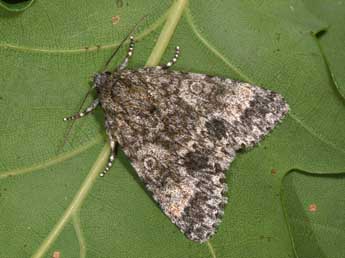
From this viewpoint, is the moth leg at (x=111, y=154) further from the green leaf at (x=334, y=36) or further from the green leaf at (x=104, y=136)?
the green leaf at (x=334, y=36)

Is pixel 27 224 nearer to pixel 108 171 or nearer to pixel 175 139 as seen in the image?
pixel 108 171

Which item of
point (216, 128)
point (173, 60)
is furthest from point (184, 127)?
point (173, 60)

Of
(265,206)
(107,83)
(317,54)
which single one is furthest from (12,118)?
(317,54)

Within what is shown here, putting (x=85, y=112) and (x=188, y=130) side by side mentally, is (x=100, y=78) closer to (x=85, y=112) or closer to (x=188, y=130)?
(x=85, y=112)

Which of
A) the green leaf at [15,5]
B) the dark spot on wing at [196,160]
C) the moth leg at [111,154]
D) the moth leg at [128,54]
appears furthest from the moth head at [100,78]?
the dark spot on wing at [196,160]

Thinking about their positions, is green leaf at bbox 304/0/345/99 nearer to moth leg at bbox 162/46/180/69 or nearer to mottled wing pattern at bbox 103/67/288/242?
mottled wing pattern at bbox 103/67/288/242

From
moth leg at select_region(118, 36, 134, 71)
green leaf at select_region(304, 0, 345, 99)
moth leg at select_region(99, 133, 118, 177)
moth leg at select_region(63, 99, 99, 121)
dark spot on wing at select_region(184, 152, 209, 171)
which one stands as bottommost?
moth leg at select_region(99, 133, 118, 177)

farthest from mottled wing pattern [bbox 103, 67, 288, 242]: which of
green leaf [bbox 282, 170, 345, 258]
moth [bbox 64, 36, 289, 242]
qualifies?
green leaf [bbox 282, 170, 345, 258]
